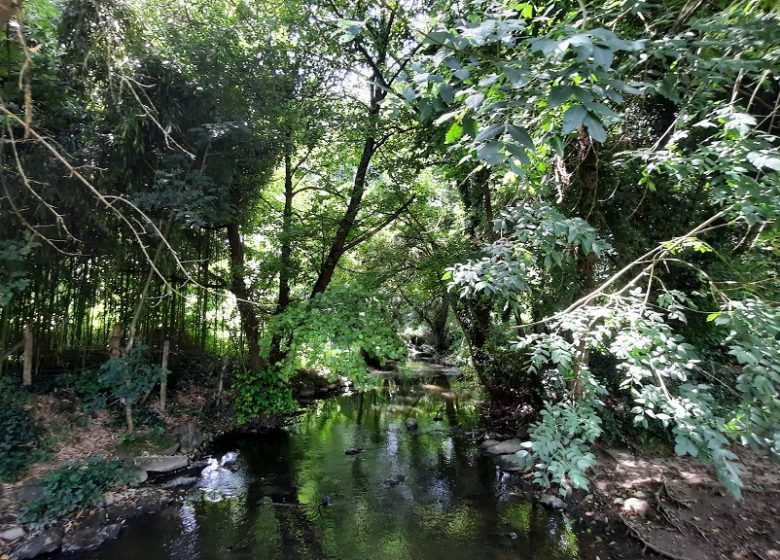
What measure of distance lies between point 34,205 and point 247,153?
2590mm

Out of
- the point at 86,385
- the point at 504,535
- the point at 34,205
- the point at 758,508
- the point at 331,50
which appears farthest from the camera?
the point at 331,50

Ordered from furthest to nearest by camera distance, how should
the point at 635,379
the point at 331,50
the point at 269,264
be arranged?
the point at 269,264, the point at 331,50, the point at 635,379

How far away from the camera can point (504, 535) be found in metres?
4.55

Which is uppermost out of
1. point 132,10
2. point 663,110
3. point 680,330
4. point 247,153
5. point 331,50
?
point 331,50

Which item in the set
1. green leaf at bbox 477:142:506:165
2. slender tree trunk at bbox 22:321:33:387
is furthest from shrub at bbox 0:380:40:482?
green leaf at bbox 477:142:506:165

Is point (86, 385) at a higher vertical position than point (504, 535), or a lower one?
higher

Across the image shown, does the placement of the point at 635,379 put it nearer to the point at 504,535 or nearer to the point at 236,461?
the point at 504,535

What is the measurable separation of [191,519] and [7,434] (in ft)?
7.41

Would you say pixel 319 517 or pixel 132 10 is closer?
pixel 132 10

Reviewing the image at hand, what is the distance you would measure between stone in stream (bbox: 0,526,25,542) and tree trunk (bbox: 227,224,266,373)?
3898mm

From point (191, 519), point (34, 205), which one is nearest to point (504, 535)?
point (191, 519)

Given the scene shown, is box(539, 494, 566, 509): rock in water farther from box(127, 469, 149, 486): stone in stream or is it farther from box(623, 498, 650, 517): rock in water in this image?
box(127, 469, 149, 486): stone in stream

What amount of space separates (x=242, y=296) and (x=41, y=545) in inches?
177

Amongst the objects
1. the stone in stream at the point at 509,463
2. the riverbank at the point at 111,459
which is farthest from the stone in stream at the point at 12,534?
the stone in stream at the point at 509,463
